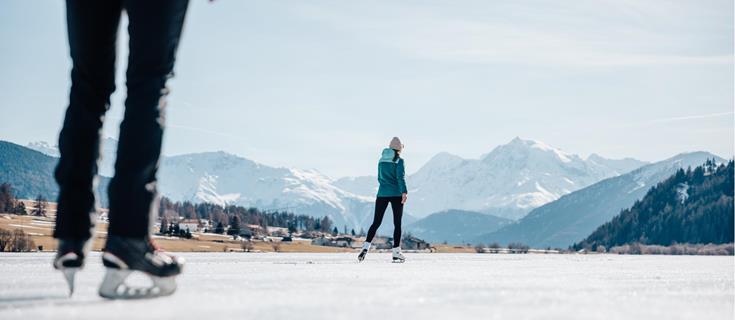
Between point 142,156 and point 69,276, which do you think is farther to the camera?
point 142,156

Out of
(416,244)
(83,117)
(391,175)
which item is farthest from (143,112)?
(416,244)

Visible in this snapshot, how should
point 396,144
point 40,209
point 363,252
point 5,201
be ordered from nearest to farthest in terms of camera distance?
point 363,252 < point 396,144 < point 5,201 < point 40,209

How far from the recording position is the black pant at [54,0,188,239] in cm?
398

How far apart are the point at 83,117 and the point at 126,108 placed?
0.92 feet

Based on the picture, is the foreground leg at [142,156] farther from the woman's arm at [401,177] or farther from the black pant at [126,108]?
the woman's arm at [401,177]

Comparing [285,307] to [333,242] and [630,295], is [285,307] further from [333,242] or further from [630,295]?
[333,242]

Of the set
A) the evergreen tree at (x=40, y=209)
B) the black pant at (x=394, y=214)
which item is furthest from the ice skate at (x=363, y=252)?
the evergreen tree at (x=40, y=209)

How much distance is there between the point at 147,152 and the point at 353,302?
4.34 ft

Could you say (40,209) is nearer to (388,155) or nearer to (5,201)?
(5,201)

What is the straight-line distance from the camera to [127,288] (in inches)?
150

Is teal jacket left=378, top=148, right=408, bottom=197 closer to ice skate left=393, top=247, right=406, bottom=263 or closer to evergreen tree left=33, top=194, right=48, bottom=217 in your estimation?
ice skate left=393, top=247, right=406, bottom=263

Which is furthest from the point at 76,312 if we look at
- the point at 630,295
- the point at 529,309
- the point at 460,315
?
the point at 630,295

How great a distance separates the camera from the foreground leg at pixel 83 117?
4012 millimetres

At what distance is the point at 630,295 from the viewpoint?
439 centimetres
